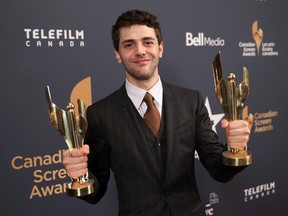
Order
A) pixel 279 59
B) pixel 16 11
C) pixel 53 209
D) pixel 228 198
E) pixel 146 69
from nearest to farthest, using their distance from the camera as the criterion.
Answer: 1. pixel 146 69
2. pixel 16 11
3. pixel 53 209
4. pixel 228 198
5. pixel 279 59

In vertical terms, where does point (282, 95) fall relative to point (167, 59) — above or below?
below

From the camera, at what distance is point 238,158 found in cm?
99

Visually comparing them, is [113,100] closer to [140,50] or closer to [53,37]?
[140,50]

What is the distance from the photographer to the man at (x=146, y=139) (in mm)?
1183

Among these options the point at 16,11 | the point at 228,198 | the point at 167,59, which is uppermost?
the point at 16,11

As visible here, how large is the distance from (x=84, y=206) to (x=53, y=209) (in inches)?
6.5

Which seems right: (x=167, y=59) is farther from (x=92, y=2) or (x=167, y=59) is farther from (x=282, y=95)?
(x=282, y=95)

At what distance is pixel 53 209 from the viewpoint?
1654 mm

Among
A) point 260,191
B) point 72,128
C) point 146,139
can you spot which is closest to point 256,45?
point 260,191

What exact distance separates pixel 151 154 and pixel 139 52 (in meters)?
0.37

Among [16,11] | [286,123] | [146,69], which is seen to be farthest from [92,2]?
[286,123]

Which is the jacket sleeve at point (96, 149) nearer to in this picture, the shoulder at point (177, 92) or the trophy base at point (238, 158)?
the shoulder at point (177, 92)

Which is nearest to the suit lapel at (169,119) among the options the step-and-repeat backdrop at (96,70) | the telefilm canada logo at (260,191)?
the step-and-repeat backdrop at (96,70)

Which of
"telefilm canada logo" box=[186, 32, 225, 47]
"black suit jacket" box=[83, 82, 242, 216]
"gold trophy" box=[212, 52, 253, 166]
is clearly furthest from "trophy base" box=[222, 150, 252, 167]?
"telefilm canada logo" box=[186, 32, 225, 47]
